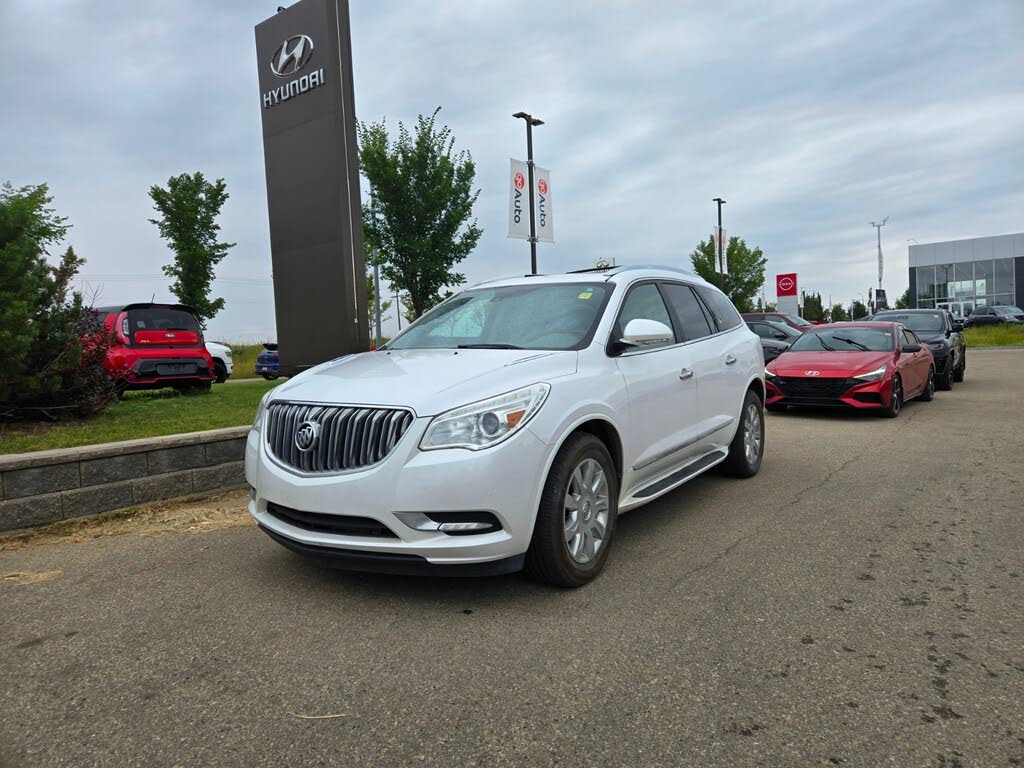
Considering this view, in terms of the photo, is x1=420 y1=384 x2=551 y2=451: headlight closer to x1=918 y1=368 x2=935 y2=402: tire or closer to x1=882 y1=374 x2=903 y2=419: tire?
x1=882 y1=374 x2=903 y2=419: tire

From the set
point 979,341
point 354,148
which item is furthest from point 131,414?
point 979,341

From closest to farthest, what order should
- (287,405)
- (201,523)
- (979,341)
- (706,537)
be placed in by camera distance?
(287,405), (706,537), (201,523), (979,341)

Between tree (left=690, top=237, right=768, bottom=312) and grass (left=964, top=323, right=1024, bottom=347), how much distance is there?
392 inches

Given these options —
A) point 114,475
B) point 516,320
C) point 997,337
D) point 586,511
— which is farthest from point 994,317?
point 114,475

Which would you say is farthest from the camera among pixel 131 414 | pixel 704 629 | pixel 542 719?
pixel 131 414

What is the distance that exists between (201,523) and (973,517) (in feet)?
17.5

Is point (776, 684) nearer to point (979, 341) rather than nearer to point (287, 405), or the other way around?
point (287, 405)

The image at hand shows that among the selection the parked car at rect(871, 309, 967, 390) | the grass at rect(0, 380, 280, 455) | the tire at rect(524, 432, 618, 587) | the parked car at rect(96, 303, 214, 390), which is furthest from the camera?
the parked car at rect(871, 309, 967, 390)

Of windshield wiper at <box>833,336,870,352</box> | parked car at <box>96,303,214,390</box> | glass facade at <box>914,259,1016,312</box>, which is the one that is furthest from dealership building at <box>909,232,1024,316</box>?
parked car at <box>96,303,214,390</box>

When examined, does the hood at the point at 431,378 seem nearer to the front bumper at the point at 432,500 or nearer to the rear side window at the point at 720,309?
the front bumper at the point at 432,500

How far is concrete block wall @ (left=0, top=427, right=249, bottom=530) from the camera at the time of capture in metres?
4.70

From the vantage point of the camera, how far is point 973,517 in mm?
4785

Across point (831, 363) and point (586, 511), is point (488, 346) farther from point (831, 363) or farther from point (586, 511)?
point (831, 363)

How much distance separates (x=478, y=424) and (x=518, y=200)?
35.3ft
